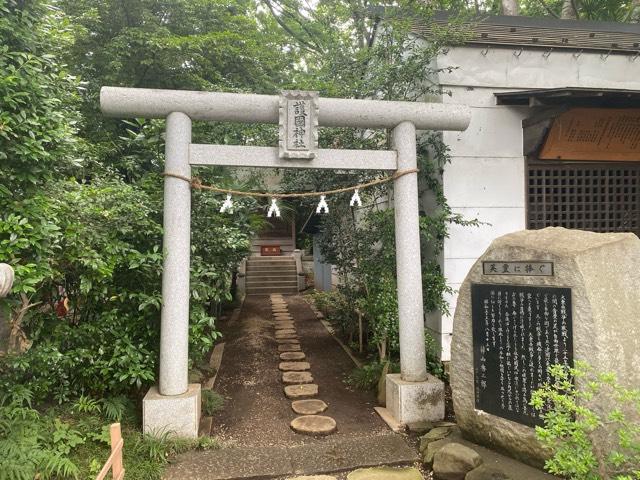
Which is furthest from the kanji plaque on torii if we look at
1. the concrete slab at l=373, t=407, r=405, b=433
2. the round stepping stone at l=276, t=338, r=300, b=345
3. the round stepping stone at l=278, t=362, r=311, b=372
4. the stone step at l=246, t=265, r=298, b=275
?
the stone step at l=246, t=265, r=298, b=275

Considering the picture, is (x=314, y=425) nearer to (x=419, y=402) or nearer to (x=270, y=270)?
(x=419, y=402)

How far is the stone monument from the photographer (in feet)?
12.1

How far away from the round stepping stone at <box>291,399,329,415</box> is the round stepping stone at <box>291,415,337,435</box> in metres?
0.14

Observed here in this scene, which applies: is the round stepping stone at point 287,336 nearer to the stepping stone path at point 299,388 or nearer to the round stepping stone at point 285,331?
the stepping stone path at point 299,388

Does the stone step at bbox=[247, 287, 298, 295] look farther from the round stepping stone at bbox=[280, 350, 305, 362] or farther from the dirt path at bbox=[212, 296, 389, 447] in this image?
the round stepping stone at bbox=[280, 350, 305, 362]

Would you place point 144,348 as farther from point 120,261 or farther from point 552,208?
point 552,208

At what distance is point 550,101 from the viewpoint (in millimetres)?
6504

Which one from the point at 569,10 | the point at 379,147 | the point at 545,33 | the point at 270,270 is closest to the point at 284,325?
the point at 379,147

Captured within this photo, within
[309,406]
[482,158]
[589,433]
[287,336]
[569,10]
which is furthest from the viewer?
→ [569,10]

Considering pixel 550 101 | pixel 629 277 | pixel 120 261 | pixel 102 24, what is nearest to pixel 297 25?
pixel 102 24

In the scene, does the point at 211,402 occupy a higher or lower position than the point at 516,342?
lower

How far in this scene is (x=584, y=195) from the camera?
7.52 m

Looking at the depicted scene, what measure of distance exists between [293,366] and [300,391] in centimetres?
123

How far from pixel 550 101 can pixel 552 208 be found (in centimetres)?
196
